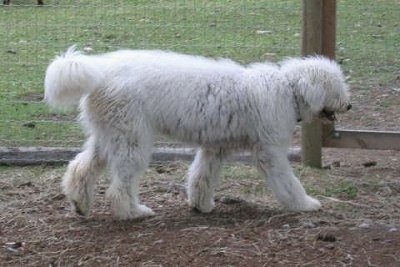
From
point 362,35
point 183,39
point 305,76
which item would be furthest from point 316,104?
point 362,35

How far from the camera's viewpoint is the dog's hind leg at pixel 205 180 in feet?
19.9

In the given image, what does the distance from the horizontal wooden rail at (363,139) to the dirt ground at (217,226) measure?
21 centimetres

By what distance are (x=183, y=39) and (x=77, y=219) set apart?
4.06 meters

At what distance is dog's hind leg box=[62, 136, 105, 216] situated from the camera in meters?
5.93

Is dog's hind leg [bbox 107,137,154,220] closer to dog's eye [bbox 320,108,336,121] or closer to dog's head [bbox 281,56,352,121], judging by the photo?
dog's head [bbox 281,56,352,121]

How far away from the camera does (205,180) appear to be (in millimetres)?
6113

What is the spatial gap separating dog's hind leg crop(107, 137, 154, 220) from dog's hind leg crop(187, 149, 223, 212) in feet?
1.59

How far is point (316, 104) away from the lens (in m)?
5.97

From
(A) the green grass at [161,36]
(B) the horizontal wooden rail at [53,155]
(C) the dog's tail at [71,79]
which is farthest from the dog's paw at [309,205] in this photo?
(A) the green grass at [161,36]

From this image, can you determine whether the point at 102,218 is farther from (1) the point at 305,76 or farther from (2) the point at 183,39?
(2) the point at 183,39

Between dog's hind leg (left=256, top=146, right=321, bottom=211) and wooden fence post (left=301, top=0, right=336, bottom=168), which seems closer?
dog's hind leg (left=256, top=146, right=321, bottom=211)

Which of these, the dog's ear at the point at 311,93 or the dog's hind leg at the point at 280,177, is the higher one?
the dog's ear at the point at 311,93

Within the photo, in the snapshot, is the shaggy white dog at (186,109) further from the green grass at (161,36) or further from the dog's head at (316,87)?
the green grass at (161,36)

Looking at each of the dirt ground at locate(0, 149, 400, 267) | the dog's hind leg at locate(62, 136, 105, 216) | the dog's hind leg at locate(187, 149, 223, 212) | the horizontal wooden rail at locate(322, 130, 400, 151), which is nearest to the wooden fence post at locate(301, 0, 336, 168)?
the horizontal wooden rail at locate(322, 130, 400, 151)
